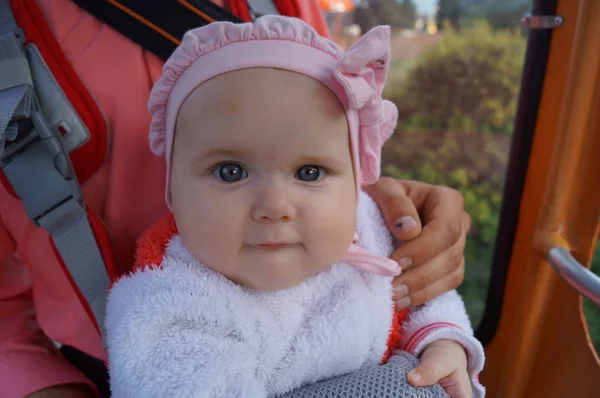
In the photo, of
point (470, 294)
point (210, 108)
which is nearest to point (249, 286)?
point (210, 108)

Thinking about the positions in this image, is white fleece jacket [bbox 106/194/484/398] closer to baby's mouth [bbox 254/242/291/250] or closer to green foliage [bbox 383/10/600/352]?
baby's mouth [bbox 254/242/291/250]

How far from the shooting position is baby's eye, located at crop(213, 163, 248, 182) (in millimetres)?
774

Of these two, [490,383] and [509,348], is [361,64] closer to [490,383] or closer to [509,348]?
[509,348]

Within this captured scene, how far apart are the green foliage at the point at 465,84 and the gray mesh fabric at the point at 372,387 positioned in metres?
2.41

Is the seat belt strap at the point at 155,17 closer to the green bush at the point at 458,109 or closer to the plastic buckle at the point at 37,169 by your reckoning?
the plastic buckle at the point at 37,169

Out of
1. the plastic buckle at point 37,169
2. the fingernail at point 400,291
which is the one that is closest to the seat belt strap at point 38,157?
the plastic buckle at point 37,169

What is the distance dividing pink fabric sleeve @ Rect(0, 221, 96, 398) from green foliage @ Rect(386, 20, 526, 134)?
2.60 m

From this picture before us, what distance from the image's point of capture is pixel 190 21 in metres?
1.00

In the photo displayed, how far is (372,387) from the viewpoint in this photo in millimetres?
809

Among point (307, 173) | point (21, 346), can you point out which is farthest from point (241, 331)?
point (21, 346)

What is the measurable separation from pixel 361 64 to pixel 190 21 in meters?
0.40

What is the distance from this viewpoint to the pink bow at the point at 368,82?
0.77 m

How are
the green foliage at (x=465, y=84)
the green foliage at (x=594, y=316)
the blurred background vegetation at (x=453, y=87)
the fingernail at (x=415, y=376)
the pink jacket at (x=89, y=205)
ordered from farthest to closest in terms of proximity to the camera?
the green foliage at (x=465, y=84), the blurred background vegetation at (x=453, y=87), the green foliage at (x=594, y=316), the pink jacket at (x=89, y=205), the fingernail at (x=415, y=376)

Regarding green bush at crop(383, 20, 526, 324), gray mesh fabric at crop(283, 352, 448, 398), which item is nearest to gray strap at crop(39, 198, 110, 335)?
gray mesh fabric at crop(283, 352, 448, 398)
